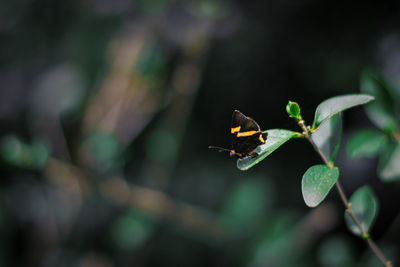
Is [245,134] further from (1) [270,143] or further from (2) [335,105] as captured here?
(2) [335,105]

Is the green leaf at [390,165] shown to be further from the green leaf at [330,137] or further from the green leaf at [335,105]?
the green leaf at [335,105]

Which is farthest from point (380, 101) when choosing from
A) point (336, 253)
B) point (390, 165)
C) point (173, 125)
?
point (173, 125)

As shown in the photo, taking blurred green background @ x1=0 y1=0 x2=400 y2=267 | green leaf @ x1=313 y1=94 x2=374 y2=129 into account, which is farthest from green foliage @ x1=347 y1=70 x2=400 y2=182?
blurred green background @ x1=0 y1=0 x2=400 y2=267

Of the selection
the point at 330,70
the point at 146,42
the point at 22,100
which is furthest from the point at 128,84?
the point at 330,70

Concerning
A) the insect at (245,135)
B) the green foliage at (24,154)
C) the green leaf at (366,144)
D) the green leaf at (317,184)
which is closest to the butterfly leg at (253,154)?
the insect at (245,135)

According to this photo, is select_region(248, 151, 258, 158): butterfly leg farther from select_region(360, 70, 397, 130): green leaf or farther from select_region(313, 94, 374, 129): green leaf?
select_region(360, 70, 397, 130): green leaf
